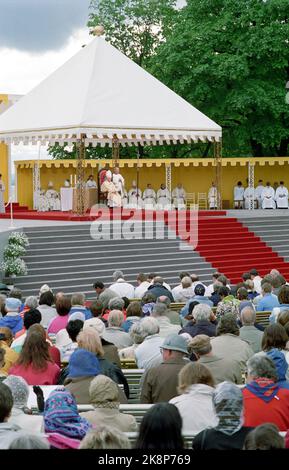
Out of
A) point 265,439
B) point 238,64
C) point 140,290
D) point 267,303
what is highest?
point 238,64

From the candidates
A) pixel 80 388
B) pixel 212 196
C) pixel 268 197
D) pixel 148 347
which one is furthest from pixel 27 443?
pixel 268 197

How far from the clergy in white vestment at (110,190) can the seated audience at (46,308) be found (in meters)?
15.8

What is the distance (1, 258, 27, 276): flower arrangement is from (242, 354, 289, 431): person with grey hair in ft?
46.5

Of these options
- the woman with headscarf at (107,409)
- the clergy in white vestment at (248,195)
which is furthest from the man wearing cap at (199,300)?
the clergy in white vestment at (248,195)

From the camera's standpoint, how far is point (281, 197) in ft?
115

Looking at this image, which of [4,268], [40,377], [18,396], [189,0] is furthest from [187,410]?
[189,0]

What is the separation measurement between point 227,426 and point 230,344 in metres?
3.37

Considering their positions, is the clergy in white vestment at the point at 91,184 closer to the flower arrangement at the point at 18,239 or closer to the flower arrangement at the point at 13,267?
the flower arrangement at the point at 18,239

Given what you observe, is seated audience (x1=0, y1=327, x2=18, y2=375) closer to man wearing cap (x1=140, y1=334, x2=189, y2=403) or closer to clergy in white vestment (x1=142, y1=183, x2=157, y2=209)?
man wearing cap (x1=140, y1=334, x2=189, y2=403)

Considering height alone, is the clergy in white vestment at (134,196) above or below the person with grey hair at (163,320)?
above

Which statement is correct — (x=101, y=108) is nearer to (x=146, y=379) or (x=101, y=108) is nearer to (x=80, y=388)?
(x=146, y=379)

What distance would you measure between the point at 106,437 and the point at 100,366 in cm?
336

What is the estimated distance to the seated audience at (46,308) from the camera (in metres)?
12.6
